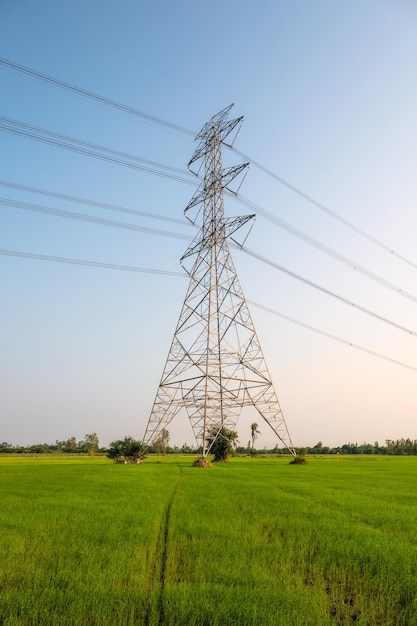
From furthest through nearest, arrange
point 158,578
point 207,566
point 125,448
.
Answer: point 125,448 → point 207,566 → point 158,578

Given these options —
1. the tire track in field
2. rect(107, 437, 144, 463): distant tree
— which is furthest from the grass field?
rect(107, 437, 144, 463): distant tree

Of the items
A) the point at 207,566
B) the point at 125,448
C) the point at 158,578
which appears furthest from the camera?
the point at 125,448

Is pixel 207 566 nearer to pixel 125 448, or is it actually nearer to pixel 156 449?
pixel 125 448

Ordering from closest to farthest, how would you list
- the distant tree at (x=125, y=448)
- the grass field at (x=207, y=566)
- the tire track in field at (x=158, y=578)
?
the tire track in field at (x=158, y=578)
the grass field at (x=207, y=566)
the distant tree at (x=125, y=448)

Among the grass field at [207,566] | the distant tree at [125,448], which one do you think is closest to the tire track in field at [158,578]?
the grass field at [207,566]

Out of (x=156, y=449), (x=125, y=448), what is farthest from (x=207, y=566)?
(x=156, y=449)

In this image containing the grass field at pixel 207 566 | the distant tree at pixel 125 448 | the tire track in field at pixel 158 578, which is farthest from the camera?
the distant tree at pixel 125 448

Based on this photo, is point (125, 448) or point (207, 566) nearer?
point (207, 566)

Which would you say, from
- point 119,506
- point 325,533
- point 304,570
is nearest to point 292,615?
Answer: point 304,570

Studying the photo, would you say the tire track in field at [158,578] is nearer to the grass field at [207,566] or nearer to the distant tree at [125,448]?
the grass field at [207,566]

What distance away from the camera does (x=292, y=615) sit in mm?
4977

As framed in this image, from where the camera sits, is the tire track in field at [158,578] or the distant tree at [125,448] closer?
the tire track in field at [158,578]

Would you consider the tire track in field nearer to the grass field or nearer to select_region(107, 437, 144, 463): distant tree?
the grass field

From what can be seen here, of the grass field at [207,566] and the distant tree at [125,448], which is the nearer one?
the grass field at [207,566]
